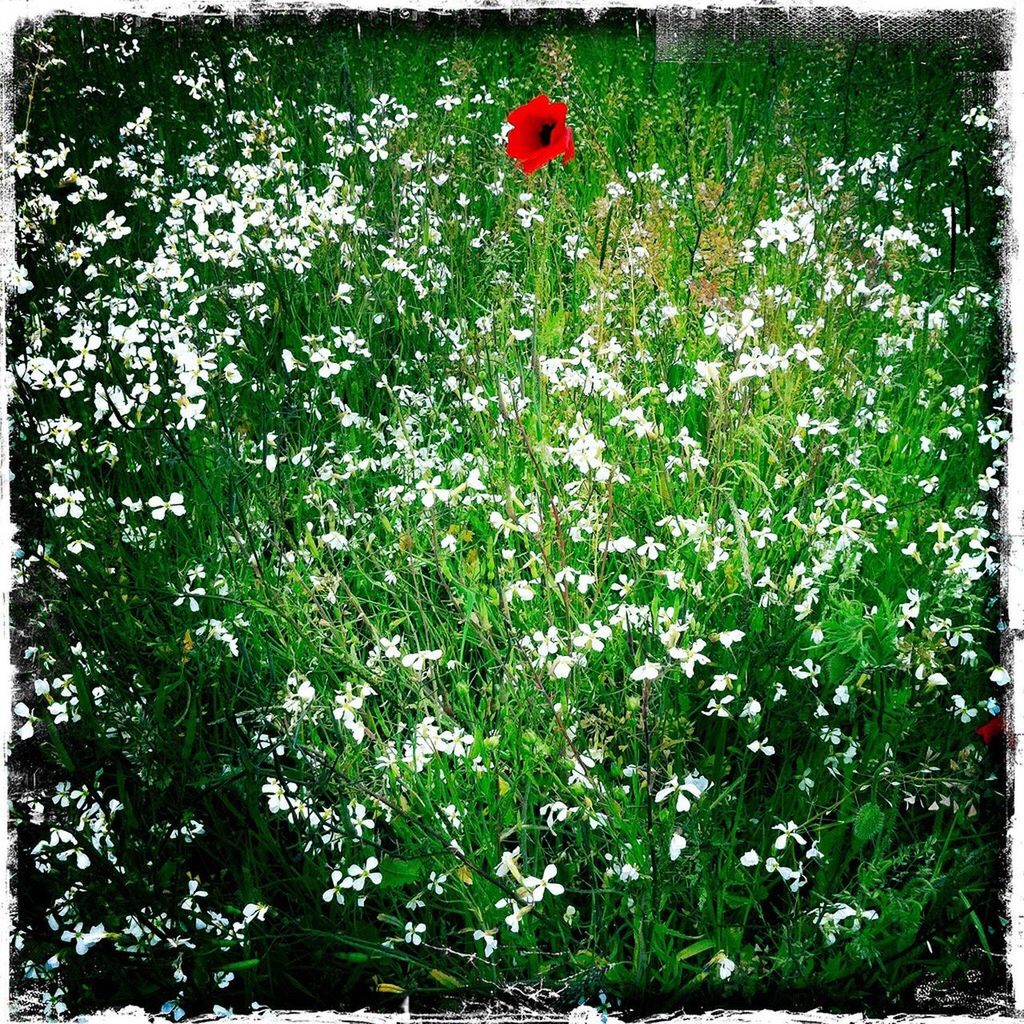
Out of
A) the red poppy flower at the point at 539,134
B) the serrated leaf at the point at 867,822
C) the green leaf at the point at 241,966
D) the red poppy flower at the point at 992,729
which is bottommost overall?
the green leaf at the point at 241,966

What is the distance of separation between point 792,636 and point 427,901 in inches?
42.8

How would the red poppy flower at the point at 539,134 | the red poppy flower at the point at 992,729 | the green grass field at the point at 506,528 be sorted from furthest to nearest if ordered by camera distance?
the red poppy flower at the point at 539,134
the red poppy flower at the point at 992,729
the green grass field at the point at 506,528

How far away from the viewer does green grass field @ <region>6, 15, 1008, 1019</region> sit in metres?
2.09

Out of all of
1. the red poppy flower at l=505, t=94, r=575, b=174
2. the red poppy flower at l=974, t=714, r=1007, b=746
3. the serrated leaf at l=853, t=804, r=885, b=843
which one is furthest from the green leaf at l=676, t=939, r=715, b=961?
the red poppy flower at l=505, t=94, r=575, b=174

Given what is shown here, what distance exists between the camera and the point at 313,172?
3.75m

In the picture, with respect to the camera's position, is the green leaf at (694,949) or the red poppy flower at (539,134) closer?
the green leaf at (694,949)

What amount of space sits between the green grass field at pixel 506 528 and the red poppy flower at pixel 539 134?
0.36 feet

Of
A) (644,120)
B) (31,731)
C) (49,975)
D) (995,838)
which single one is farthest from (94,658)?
(644,120)

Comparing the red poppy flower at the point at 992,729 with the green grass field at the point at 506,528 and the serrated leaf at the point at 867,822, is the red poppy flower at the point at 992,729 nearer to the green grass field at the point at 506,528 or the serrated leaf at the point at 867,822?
the green grass field at the point at 506,528

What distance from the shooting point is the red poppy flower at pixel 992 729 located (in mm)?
2238

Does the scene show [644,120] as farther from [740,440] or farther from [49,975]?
[49,975]

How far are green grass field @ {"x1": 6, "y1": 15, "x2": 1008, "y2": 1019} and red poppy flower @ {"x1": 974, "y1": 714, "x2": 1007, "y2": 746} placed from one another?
4 centimetres

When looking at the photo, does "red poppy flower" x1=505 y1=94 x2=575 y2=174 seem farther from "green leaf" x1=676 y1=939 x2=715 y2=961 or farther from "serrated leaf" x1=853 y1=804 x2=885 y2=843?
"green leaf" x1=676 y1=939 x2=715 y2=961

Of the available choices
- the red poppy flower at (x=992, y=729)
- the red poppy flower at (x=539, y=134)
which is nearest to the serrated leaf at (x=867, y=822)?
the red poppy flower at (x=992, y=729)
